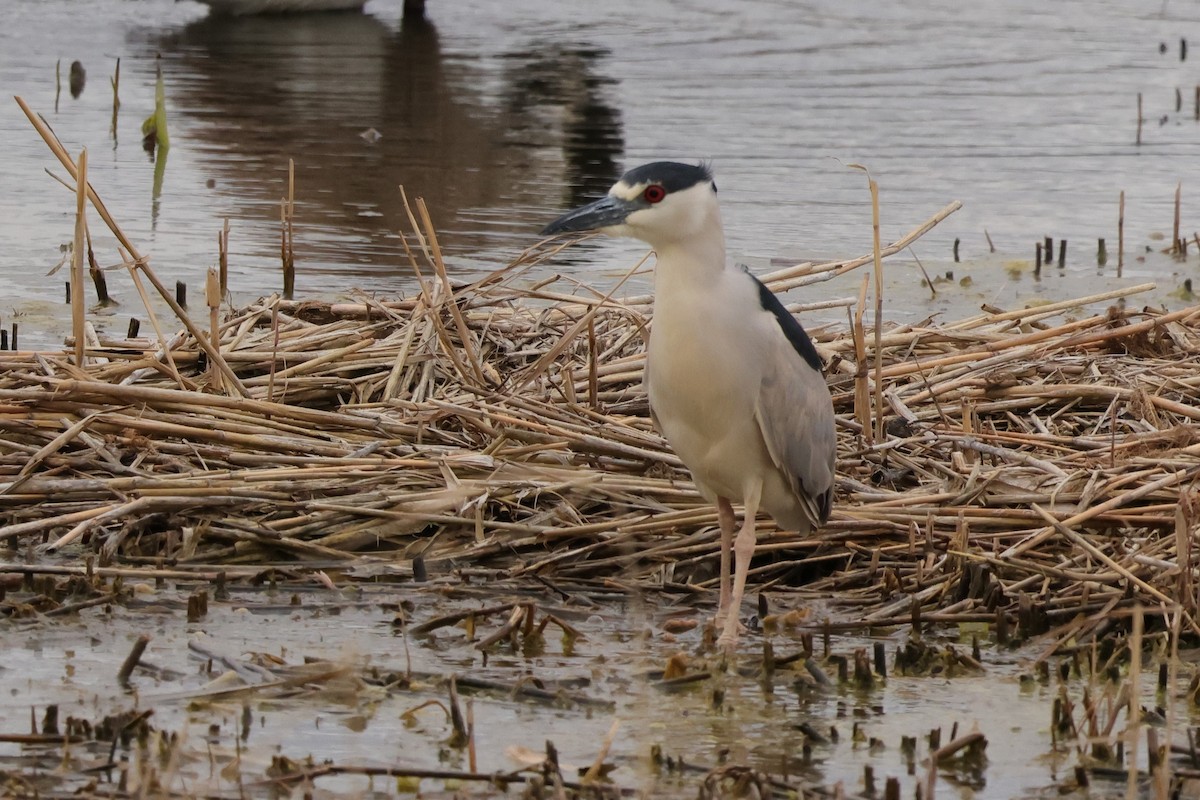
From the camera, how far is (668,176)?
15.3ft

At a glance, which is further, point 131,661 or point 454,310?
point 454,310

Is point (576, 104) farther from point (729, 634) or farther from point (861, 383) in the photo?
point (729, 634)

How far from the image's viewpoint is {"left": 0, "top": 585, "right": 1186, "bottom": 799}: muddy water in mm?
3797

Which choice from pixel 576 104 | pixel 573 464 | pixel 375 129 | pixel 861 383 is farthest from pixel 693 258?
pixel 576 104

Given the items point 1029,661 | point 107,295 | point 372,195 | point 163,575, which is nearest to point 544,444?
point 163,575

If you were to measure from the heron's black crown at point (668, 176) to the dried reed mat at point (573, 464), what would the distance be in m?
1.00

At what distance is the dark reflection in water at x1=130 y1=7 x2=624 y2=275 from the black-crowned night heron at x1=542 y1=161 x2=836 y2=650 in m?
4.90

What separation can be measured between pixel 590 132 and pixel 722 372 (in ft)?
31.2

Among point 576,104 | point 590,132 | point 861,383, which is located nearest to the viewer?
point 861,383

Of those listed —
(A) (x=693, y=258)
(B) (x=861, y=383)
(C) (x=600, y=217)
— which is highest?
(C) (x=600, y=217)

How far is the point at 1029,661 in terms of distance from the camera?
4.66m

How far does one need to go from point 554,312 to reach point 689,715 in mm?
3270

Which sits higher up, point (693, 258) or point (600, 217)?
point (600, 217)

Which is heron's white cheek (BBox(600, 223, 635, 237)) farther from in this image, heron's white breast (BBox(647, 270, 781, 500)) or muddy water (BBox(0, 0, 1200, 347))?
muddy water (BBox(0, 0, 1200, 347))
